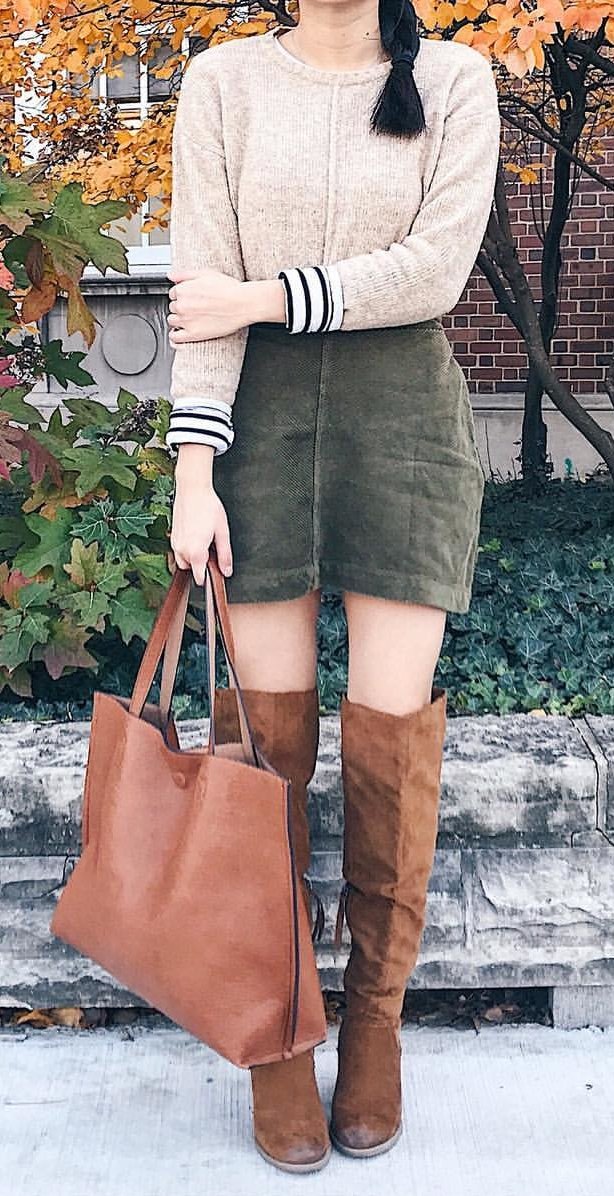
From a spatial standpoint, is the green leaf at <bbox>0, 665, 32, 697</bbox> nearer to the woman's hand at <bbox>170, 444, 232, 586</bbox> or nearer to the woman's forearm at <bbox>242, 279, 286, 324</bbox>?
the woman's hand at <bbox>170, 444, 232, 586</bbox>

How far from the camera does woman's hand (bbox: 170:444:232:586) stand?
184cm

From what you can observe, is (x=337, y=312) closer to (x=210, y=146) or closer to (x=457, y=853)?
(x=210, y=146)

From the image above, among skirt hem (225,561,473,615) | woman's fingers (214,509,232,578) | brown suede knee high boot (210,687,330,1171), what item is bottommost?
brown suede knee high boot (210,687,330,1171)

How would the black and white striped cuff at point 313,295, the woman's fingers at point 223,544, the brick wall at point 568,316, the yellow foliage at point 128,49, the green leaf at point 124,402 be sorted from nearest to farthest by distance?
1. the black and white striped cuff at point 313,295
2. the woman's fingers at point 223,544
3. the yellow foliage at point 128,49
4. the green leaf at point 124,402
5. the brick wall at point 568,316

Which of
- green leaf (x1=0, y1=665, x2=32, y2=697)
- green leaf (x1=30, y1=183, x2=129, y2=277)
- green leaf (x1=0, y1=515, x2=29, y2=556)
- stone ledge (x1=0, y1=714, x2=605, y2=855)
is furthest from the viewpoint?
green leaf (x1=0, y1=515, x2=29, y2=556)

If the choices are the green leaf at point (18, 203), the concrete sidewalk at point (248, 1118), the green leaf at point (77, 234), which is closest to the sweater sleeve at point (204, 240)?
the green leaf at point (18, 203)

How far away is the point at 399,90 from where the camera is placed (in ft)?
5.81

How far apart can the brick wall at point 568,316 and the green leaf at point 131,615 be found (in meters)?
4.85

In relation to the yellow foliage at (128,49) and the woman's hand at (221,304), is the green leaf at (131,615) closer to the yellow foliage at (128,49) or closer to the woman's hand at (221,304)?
Answer: the yellow foliage at (128,49)

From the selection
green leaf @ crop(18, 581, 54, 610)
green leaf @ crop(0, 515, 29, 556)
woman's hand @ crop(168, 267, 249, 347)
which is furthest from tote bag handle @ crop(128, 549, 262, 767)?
green leaf @ crop(0, 515, 29, 556)

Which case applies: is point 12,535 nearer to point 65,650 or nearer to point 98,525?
point 98,525

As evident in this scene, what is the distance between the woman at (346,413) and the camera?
5.86 ft

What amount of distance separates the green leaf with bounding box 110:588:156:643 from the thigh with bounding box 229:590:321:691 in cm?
103

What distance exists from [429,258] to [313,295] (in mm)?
186
